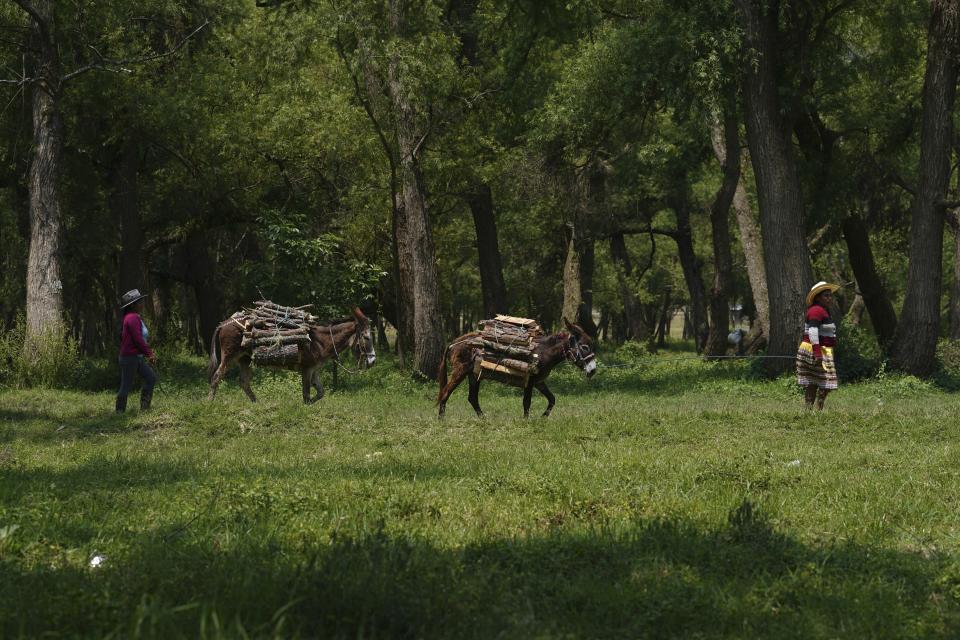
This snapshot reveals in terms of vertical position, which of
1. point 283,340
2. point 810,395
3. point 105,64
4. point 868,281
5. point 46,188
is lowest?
point 810,395

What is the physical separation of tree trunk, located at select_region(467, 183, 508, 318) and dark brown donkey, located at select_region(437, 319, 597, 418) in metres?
15.7

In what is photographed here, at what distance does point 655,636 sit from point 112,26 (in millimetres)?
26210

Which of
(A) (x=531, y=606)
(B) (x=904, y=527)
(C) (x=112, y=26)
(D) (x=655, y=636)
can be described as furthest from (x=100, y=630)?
(C) (x=112, y=26)

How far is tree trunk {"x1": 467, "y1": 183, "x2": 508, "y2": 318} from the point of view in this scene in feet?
107

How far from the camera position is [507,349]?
52.9 feet

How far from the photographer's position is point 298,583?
5.46 meters

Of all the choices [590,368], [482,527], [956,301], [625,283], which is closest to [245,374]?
[590,368]

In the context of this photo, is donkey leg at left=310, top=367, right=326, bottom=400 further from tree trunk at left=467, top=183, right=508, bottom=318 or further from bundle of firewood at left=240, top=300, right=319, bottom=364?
tree trunk at left=467, top=183, right=508, bottom=318

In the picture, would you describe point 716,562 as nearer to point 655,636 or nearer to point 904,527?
point 655,636

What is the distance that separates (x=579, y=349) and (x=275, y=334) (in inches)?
234

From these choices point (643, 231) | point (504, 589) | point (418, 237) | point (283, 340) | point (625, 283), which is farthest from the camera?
point (625, 283)

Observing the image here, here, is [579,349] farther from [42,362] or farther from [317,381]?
[42,362]

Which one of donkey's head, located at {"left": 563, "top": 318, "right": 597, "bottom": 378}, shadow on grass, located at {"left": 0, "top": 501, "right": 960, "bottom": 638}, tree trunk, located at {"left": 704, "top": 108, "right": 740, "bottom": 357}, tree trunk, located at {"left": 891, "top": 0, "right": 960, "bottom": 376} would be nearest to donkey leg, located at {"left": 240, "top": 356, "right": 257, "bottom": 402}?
donkey's head, located at {"left": 563, "top": 318, "right": 597, "bottom": 378}

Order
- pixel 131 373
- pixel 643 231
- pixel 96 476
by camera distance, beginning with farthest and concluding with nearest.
A: pixel 643 231
pixel 131 373
pixel 96 476
